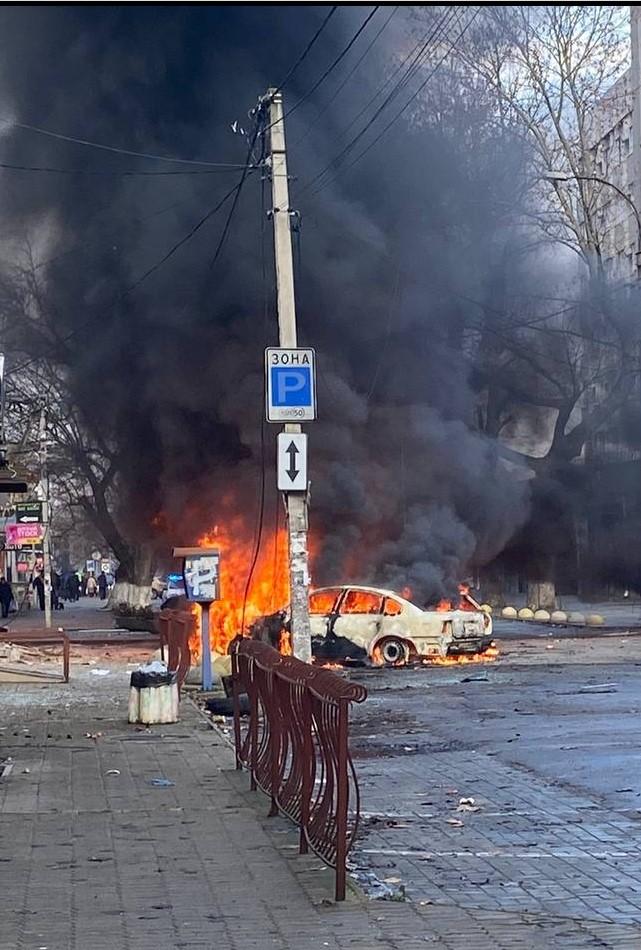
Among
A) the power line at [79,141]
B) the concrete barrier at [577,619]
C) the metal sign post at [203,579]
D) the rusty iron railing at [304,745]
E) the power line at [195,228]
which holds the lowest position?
the rusty iron railing at [304,745]

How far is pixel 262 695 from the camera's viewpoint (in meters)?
9.78

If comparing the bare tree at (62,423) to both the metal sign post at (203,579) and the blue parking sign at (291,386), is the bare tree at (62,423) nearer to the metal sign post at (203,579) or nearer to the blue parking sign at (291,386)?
the metal sign post at (203,579)

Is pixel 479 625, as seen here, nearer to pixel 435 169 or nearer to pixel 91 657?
pixel 91 657

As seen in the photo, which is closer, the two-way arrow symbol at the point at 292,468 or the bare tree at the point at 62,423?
the two-way arrow symbol at the point at 292,468

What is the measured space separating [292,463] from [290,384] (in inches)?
36.0

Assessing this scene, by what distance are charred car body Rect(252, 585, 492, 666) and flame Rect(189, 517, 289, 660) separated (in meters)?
3.06

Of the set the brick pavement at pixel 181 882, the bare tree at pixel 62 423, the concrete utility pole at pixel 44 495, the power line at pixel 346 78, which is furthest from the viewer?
the concrete utility pole at pixel 44 495

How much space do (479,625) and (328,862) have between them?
17.5 metres

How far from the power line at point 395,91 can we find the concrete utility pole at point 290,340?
14.3 meters

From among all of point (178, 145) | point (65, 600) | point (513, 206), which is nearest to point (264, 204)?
point (178, 145)

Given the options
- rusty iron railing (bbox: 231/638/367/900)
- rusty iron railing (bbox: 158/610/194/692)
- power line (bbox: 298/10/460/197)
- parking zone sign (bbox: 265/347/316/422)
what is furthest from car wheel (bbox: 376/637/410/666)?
rusty iron railing (bbox: 231/638/367/900)

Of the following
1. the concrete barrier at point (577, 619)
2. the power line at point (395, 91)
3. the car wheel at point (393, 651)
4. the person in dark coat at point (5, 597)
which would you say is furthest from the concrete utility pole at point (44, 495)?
the car wheel at point (393, 651)

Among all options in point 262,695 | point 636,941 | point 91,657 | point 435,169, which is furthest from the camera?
point 435,169

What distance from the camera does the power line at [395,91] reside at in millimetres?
33312
